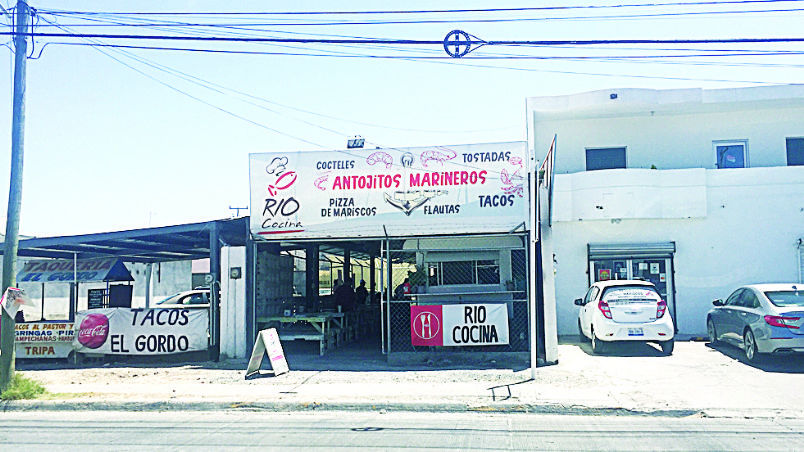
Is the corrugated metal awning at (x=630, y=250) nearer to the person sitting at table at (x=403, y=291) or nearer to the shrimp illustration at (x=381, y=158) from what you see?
the person sitting at table at (x=403, y=291)

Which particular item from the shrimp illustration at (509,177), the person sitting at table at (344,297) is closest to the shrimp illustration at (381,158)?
the shrimp illustration at (509,177)

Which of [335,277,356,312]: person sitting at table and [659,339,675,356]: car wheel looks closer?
[659,339,675,356]: car wheel

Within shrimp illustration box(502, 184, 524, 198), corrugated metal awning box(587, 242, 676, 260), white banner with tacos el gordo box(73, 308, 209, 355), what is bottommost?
white banner with tacos el gordo box(73, 308, 209, 355)

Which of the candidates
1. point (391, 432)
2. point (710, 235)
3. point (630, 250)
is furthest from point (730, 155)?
point (391, 432)

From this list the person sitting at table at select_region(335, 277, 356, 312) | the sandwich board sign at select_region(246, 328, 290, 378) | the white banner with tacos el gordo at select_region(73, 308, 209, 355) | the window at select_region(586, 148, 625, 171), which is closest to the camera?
the sandwich board sign at select_region(246, 328, 290, 378)

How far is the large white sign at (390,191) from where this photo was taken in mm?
13211

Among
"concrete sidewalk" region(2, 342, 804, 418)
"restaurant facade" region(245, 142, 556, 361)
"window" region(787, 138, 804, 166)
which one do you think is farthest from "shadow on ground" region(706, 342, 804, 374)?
"window" region(787, 138, 804, 166)

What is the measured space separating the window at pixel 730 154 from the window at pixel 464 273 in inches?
357

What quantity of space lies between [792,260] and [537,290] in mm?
8692

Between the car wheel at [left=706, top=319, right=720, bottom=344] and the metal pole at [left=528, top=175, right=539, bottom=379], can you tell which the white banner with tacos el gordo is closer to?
the metal pole at [left=528, top=175, right=539, bottom=379]

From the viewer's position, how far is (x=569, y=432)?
8.08m

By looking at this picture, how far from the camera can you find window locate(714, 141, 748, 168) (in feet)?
66.2

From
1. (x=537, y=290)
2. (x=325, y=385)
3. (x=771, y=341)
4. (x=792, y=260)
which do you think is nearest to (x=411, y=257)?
(x=537, y=290)

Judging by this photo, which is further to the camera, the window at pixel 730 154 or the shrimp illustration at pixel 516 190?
the window at pixel 730 154
